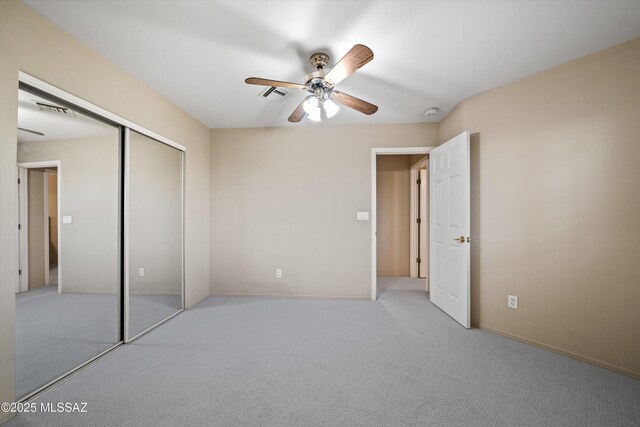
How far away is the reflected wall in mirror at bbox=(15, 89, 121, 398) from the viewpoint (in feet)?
5.11

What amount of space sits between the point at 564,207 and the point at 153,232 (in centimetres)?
391

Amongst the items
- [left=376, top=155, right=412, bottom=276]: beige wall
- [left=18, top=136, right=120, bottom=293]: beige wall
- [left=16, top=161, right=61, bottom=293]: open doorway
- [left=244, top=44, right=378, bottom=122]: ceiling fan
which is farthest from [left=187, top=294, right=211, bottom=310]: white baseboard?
[left=376, top=155, right=412, bottom=276]: beige wall

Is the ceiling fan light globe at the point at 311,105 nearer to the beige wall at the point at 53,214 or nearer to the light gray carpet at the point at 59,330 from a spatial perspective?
the beige wall at the point at 53,214

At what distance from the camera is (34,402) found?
1.49 m

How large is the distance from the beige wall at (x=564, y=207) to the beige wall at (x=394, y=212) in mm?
1988

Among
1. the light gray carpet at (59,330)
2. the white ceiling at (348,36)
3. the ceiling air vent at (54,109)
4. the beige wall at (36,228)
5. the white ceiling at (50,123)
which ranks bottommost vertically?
the light gray carpet at (59,330)

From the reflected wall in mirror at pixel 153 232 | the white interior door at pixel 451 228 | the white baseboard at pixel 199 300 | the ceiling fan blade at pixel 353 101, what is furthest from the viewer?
the white baseboard at pixel 199 300

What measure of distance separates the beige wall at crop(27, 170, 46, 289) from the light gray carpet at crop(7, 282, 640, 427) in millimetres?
782

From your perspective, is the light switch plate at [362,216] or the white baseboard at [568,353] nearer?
the white baseboard at [568,353]

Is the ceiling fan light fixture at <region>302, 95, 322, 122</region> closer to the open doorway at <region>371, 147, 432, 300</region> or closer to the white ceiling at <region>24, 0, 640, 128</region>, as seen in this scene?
the white ceiling at <region>24, 0, 640, 128</region>

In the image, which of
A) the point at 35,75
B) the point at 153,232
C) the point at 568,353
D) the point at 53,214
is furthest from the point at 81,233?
the point at 568,353

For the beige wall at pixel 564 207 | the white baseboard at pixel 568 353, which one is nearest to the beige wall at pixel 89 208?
the beige wall at pixel 564 207

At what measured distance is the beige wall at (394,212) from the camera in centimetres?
463

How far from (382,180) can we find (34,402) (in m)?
4.75
